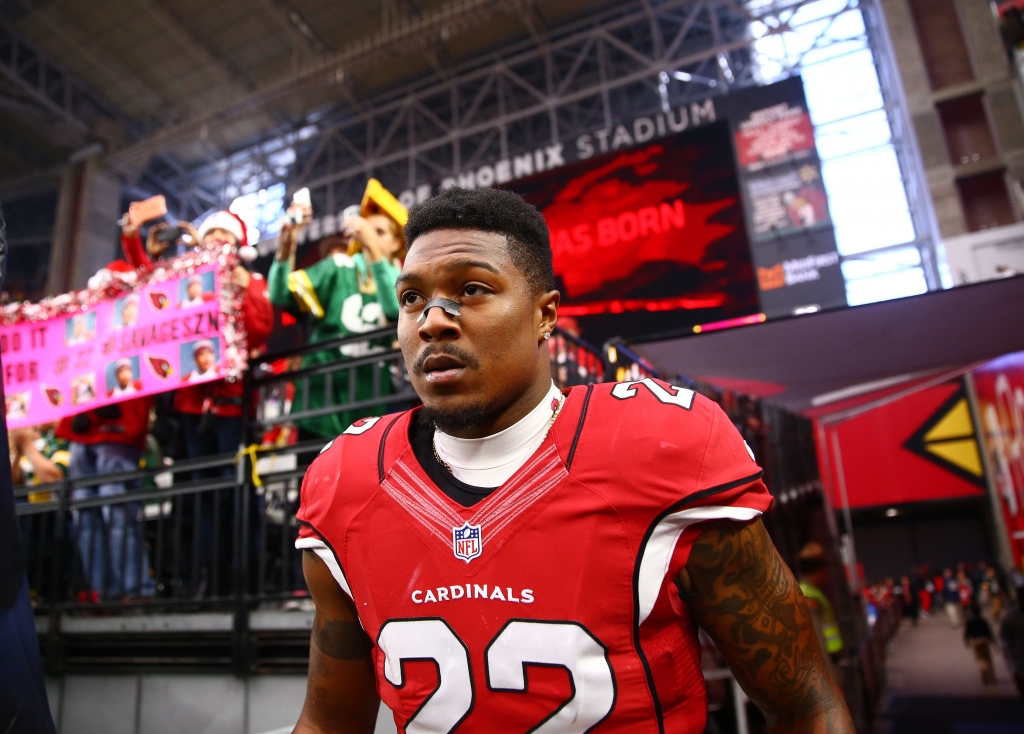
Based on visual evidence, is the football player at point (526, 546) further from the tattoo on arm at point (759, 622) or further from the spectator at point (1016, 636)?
the spectator at point (1016, 636)

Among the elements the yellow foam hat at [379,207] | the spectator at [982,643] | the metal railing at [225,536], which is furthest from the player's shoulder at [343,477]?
the spectator at [982,643]

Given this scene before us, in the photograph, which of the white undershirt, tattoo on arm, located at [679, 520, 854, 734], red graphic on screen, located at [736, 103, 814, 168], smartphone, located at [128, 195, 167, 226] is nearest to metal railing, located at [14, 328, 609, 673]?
smartphone, located at [128, 195, 167, 226]

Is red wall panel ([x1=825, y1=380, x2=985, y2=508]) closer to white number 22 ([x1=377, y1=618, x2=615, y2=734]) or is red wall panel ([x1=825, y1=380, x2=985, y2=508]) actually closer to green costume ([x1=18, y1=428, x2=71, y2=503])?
green costume ([x1=18, y1=428, x2=71, y2=503])

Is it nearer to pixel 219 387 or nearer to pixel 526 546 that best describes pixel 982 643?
pixel 219 387

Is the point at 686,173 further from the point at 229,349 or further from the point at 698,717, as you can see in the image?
the point at 698,717

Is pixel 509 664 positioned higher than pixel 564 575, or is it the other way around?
pixel 564 575

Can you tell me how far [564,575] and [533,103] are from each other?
1869 cm

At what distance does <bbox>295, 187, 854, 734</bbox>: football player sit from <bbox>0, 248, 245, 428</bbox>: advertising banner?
2.65m

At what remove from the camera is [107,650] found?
4004 millimetres

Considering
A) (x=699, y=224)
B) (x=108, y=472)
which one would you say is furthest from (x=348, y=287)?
(x=699, y=224)

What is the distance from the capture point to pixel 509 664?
1.35m

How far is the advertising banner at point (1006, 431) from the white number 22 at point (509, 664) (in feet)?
49.3

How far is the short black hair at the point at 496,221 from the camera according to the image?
1572mm

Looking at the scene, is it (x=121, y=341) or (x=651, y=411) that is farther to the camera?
(x=121, y=341)
